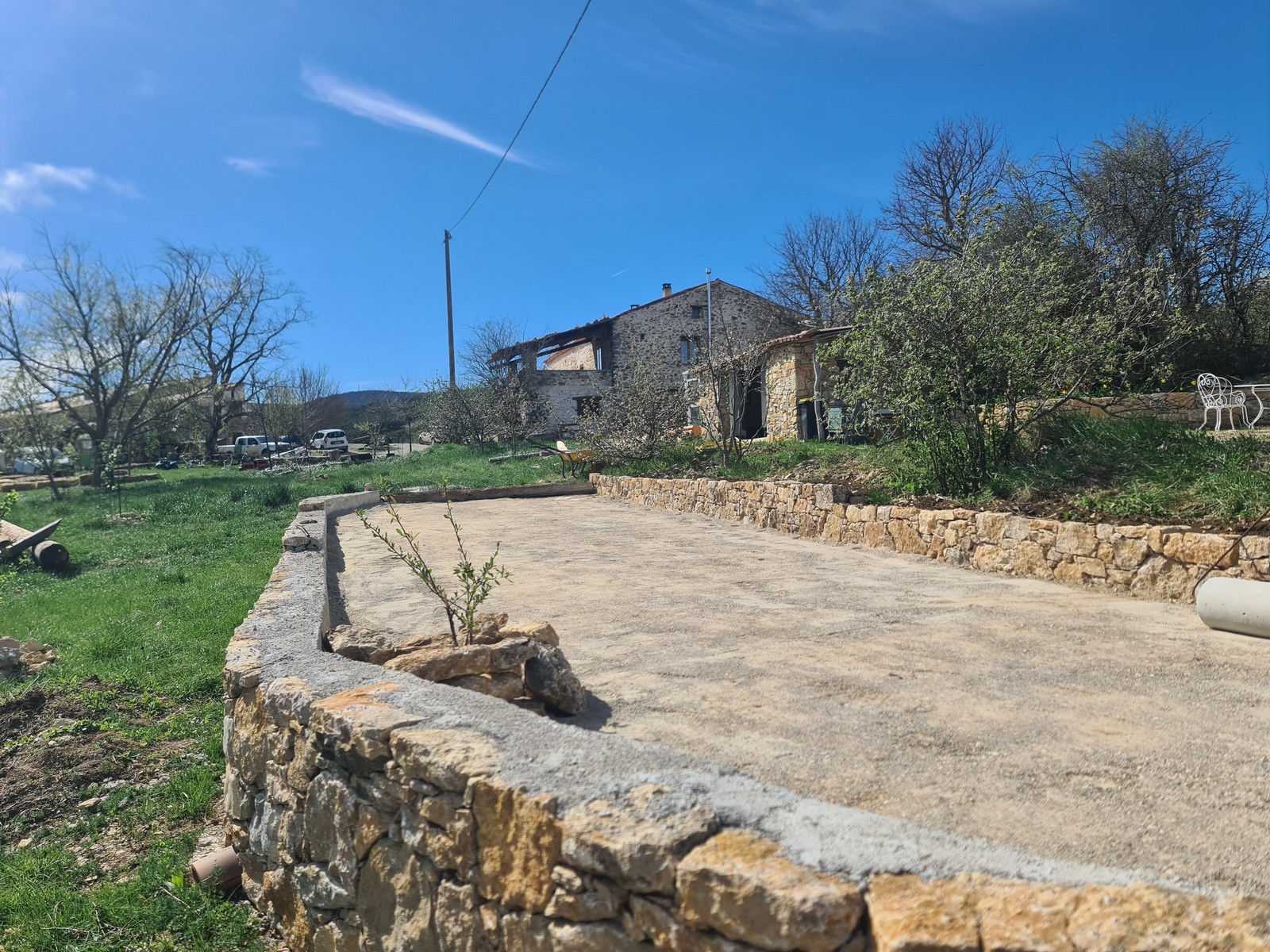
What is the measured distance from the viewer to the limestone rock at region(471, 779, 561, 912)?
2020mm

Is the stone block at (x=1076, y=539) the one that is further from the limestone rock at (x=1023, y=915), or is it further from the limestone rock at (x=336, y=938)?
the limestone rock at (x=336, y=938)

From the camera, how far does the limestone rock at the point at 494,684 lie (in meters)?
3.71

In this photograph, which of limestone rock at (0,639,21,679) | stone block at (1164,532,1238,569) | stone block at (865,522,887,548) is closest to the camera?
stone block at (1164,532,1238,569)

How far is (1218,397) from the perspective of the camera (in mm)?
9992

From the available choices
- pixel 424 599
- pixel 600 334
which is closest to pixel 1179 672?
pixel 424 599

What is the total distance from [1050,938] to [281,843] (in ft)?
9.30

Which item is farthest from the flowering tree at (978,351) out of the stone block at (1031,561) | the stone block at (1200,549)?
the stone block at (1200,549)

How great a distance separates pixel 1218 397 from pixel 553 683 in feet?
32.6

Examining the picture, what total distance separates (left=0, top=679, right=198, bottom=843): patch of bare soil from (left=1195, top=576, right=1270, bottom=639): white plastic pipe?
615 cm

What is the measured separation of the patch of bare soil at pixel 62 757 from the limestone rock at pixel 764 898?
12.6 ft

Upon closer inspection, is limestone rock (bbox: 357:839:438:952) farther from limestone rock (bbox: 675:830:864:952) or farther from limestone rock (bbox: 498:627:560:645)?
limestone rock (bbox: 498:627:560:645)

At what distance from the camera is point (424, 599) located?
6.72m

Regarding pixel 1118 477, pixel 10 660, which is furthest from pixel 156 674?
pixel 1118 477

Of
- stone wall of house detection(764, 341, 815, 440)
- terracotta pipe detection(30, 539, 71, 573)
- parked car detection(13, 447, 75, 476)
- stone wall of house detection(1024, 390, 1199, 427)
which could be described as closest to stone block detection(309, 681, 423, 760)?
stone wall of house detection(1024, 390, 1199, 427)
